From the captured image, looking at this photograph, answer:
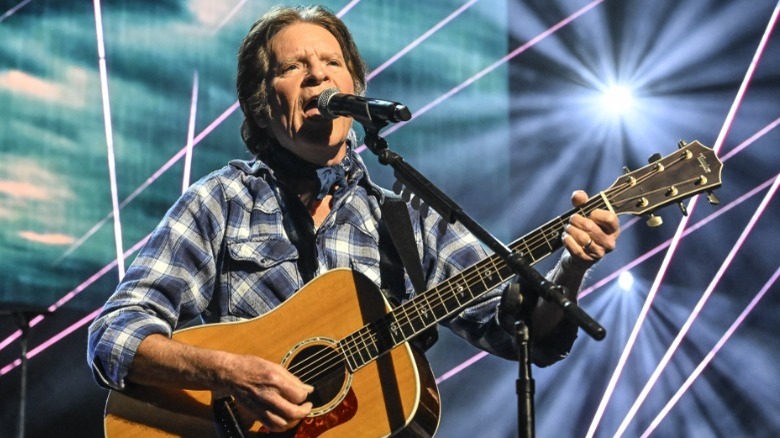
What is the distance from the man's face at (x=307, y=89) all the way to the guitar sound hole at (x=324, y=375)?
71 cm

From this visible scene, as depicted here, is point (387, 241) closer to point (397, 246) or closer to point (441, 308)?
point (397, 246)

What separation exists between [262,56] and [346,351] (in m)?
1.17

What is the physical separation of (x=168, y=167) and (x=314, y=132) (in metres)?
2.01

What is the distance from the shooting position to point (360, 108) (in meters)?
2.55

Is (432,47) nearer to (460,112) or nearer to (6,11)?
(460,112)

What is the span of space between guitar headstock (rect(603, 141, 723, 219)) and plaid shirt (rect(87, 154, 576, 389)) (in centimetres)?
51

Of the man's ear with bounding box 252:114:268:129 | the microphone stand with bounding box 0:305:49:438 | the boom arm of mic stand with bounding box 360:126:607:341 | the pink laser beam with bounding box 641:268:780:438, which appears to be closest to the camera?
the boom arm of mic stand with bounding box 360:126:607:341

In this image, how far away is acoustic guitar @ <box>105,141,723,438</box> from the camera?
2617mm

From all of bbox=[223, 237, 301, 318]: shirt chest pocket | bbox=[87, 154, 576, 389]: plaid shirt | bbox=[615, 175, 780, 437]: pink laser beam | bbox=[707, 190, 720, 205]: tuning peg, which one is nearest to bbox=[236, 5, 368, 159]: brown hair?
bbox=[87, 154, 576, 389]: plaid shirt

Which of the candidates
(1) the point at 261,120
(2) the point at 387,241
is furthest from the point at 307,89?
(2) the point at 387,241

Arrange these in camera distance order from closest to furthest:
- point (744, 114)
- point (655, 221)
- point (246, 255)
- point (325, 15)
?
point (655, 221), point (246, 255), point (325, 15), point (744, 114)

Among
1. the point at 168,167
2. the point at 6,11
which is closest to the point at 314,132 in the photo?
the point at 168,167

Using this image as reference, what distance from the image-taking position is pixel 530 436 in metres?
2.14

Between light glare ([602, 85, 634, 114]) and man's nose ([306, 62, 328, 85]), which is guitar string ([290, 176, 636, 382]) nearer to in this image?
man's nose ([306, 62, 328, 85])
